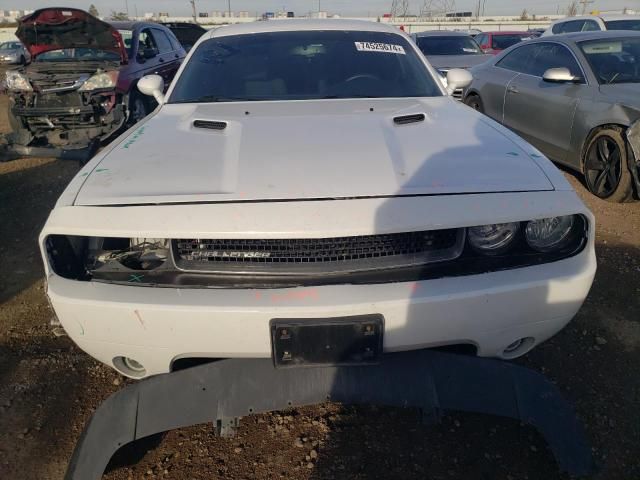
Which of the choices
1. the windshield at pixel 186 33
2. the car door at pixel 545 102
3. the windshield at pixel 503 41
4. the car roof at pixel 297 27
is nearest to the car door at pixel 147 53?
the windshield at pixel 186 33

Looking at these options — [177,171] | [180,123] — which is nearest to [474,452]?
[177,171]

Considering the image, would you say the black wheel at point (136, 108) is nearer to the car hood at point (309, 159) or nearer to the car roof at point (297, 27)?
the car roof at point (297, 27)

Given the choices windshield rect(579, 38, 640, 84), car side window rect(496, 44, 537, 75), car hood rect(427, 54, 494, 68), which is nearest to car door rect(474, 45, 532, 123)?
car side window rect(496, 44, 537, 75)

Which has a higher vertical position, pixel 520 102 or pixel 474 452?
pixel 520 102

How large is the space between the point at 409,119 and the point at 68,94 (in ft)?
18.6

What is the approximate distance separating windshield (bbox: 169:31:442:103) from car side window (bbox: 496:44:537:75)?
10.7 feet

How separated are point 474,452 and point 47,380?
6.65 feet

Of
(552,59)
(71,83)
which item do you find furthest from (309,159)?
(71,83)

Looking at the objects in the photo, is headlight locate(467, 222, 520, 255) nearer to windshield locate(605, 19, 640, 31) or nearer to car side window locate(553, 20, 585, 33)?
windshield locate(605, 19, 640, 31)

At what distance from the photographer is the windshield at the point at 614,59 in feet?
15.4

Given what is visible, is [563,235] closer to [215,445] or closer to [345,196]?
[345,196]

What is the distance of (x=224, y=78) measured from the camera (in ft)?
9.71

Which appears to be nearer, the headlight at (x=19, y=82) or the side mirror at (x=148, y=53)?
the headlight at (x=19, y=82)

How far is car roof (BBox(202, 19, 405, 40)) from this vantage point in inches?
130
